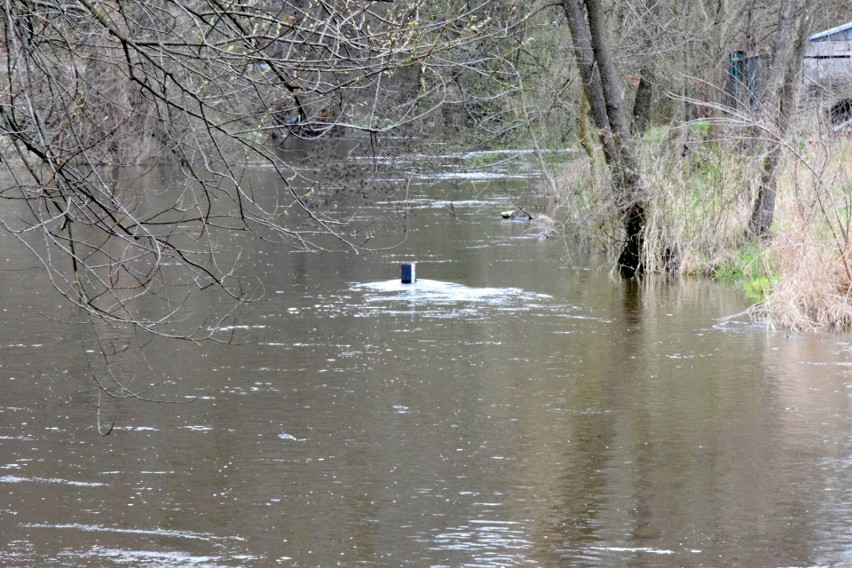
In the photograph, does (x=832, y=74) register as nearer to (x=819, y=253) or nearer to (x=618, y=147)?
(x=618, y=147)

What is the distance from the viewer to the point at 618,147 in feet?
63.3

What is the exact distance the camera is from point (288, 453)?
30.8ft

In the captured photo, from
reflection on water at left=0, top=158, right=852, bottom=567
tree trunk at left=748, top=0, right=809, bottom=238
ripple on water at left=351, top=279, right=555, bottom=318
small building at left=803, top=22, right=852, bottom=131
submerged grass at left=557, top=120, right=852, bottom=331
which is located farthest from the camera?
tree trunk at left=748, top=0, right=809, bottom=238

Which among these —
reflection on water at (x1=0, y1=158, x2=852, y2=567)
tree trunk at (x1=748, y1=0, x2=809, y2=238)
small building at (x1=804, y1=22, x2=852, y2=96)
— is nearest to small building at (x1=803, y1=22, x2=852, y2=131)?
small building at (x1=804, y1=22, x2=852, y2=96)

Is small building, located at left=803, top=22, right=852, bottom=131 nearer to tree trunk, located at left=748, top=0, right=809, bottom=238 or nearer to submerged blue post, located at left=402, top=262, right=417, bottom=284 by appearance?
tree trunk, located at left=748, top=0, right=809, bottom=238

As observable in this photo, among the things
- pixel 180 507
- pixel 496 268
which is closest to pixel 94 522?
pixel 180 507

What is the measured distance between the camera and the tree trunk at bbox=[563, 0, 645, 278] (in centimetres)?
1902

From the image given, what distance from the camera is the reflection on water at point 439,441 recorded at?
7.49 m

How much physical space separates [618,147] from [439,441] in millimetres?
10408

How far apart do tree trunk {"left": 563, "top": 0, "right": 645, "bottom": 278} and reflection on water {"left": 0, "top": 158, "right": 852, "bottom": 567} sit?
8.82ft

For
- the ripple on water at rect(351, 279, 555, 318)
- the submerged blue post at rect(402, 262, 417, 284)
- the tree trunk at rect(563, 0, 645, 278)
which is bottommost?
the ripple on water at rect(351, 279, 555, 318)

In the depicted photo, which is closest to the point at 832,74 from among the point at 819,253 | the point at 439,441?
the point at 819,253

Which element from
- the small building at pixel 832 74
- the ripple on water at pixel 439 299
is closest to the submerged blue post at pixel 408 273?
the ripple on water at pixel 439 299

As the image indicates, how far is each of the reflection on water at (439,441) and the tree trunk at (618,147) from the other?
8.82ft
